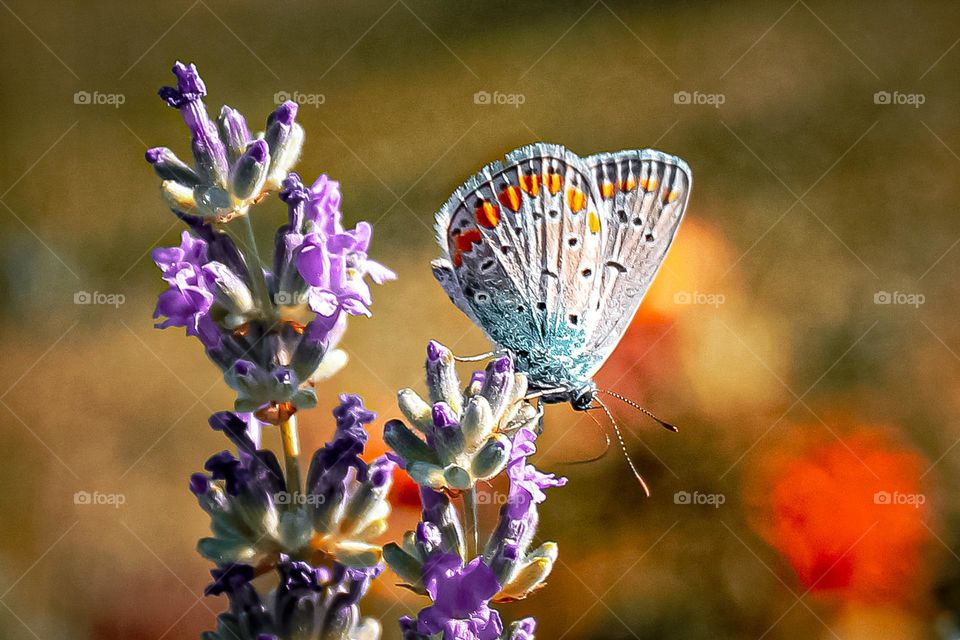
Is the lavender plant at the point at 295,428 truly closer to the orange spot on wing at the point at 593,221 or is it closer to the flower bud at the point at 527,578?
the flower bud at the point at 527,578

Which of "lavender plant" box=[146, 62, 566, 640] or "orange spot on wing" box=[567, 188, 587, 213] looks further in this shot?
"orange spot on wing" box=[567, 188, 587, 213]

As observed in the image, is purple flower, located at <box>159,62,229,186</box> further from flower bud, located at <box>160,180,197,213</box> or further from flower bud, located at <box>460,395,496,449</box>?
flower bud, located at <box>460,395,496,449</box>

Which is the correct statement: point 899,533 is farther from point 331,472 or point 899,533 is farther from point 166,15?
point 166,15

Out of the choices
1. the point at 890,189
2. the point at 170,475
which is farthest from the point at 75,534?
the point at 890,189

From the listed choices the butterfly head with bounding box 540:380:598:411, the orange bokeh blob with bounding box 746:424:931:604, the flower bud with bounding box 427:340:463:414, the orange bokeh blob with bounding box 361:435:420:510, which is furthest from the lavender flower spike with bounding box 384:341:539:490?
the orange bokeh blob with bounding box 746:424:931:604

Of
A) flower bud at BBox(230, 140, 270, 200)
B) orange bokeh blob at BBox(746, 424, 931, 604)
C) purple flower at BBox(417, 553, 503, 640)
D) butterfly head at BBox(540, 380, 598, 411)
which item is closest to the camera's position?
purple flower at BBox(417, 553, 503, 640)

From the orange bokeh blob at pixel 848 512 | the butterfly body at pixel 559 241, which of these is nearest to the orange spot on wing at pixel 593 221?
the butterfly body at pixel 559 241
